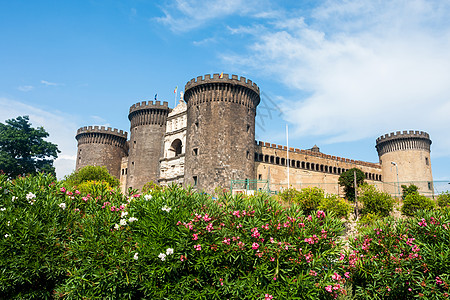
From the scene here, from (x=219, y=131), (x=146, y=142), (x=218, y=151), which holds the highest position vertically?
(x=146, y=142)

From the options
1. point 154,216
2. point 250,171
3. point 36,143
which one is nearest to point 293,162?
point 250,171

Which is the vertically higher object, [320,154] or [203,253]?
[320,154]

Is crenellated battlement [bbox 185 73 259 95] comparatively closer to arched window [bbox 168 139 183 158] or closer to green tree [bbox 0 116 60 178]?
arched window [bbox 168 139 183 158]

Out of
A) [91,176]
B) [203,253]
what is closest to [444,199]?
[203,253]

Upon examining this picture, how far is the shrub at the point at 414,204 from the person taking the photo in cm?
3342

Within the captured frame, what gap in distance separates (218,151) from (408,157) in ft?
103

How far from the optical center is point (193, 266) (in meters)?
10.2

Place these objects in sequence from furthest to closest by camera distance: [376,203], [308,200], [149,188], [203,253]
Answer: [376,203] → [308,200] → [149,188] → [203,253]

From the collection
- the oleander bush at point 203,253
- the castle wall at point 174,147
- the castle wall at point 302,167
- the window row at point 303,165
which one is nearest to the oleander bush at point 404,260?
the oleander bush at point 203,253

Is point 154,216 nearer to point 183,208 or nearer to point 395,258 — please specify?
point 183,208

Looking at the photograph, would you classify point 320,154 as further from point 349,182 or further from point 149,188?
point 149,188

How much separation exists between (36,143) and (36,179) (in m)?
40.1

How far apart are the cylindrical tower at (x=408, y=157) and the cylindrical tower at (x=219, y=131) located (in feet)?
81.8

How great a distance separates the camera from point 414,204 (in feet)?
112
